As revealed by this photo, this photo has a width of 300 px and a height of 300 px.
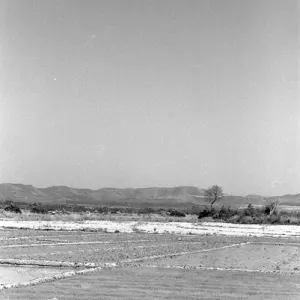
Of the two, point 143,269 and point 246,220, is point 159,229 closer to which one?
point 246,220

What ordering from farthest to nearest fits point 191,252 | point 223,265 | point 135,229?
point 135,229 < point 191,252 < point 223,265

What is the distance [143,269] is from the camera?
21.5 metres

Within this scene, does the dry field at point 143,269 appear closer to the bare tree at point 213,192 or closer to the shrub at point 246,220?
the shrub at point 246,220

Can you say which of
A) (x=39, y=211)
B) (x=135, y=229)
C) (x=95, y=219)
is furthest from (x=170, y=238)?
(x=39, y=211)

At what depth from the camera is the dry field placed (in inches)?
643

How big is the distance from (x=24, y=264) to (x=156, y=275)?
5.75 m

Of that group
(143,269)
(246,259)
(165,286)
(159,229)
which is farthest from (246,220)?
(165,286)

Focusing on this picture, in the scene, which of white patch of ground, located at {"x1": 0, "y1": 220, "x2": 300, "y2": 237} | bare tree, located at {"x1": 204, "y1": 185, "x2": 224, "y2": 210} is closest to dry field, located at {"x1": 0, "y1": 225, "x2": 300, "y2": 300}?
white patch of ground, located at {"x1": 0, "y1": 220, "x2": 300, "y2": 237}

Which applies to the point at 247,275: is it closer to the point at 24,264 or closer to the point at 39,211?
the point at 24,264

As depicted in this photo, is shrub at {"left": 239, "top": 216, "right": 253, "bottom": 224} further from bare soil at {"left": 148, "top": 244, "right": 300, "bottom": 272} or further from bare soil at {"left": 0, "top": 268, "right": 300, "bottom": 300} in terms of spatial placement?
bare soil at {"left": 0, "top": 268, "right": 300, "bottom": 300}

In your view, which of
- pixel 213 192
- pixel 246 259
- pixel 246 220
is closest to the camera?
pixel 246 259

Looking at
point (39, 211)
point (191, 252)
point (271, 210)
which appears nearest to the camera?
point (191, 252)

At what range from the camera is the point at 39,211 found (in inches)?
3108

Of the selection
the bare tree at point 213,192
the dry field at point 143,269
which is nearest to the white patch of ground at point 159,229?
the dry field at point 143,269
